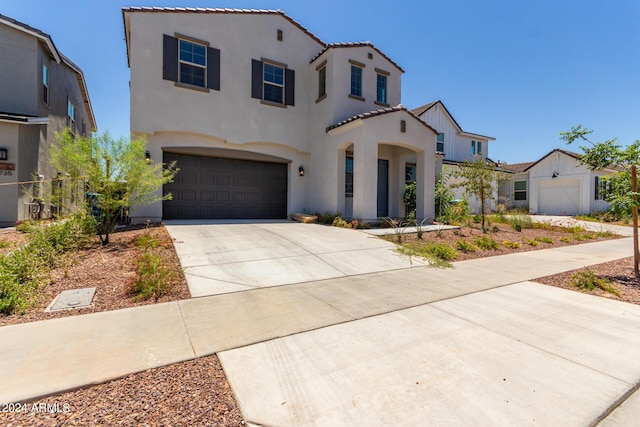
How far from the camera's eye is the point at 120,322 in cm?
335

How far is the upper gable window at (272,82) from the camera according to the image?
1167cm

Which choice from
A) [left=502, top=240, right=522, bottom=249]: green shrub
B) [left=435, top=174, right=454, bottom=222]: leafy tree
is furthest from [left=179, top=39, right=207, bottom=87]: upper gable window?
[left=502, top=240, right=522, bottom=249]: green shrub

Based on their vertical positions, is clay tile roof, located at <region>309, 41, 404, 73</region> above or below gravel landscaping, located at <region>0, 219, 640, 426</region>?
above

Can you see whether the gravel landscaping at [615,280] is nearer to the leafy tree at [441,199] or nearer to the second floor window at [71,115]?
the leafy tree at [441,199]

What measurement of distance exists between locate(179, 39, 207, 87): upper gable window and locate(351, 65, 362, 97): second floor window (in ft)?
19.1

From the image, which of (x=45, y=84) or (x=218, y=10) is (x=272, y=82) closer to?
(x=218, y=10)

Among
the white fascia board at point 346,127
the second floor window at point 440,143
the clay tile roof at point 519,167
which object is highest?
the second floor window at point 440,143

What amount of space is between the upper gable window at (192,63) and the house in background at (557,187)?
789 inches

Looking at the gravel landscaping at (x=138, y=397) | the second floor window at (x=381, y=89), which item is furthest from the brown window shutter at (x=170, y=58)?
the gravel landscaping at (x=138, y=397)

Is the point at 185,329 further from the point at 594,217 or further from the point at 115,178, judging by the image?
the point at 594,217

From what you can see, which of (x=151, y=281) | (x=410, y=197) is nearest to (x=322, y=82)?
(x=410, y=197)

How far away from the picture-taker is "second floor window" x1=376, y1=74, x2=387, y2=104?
13188mm

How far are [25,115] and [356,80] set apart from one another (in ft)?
41.5

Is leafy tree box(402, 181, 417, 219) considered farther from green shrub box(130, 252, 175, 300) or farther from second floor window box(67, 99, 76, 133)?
second floor window box(67, 99, 76, 133)
